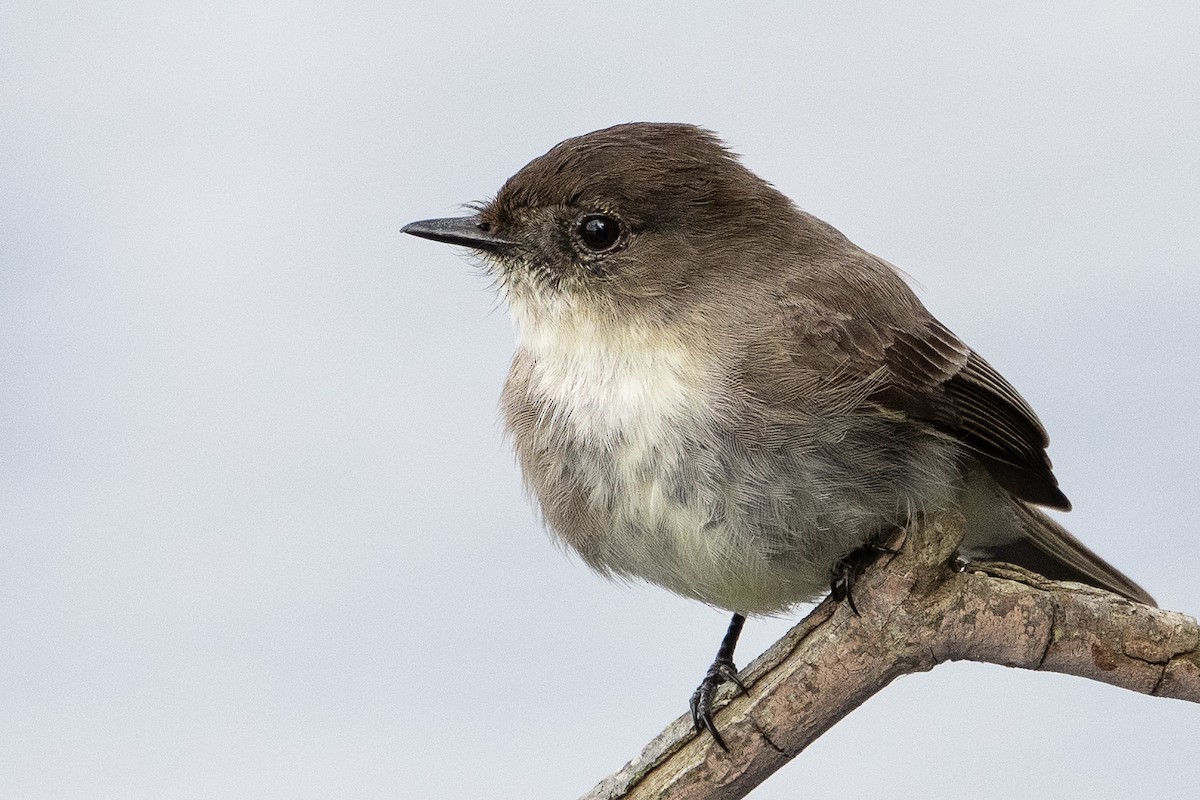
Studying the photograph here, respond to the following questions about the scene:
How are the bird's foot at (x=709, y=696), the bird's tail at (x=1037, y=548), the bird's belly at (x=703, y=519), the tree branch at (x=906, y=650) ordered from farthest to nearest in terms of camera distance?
the bird's tail at (x=1037, y=548)
the bird's foot at (x=709, y=696)
the tree branch at (x=906, y=650)
the bird's belly at (x=703, y=519)

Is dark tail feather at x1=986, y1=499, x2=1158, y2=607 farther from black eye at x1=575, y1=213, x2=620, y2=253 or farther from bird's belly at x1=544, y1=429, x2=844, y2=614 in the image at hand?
black eye at x1=575, y1=213, x2=620, y2=253

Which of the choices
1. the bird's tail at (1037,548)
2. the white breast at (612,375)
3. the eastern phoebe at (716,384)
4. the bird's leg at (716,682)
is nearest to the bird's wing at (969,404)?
the eastern phoebe at (716,384)

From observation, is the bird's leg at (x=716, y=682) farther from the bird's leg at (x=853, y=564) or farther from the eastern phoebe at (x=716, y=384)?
the bird's leg at (x=853, y=564)

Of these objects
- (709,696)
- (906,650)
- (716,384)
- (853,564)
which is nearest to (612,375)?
(716,384)

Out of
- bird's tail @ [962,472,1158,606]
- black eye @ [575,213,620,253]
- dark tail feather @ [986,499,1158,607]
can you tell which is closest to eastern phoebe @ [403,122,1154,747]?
black eye @ [575,213,620,253]

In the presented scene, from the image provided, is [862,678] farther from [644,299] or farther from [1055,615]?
[644,299]

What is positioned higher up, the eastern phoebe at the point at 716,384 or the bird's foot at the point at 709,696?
the eastern phoebe at the point at 716,384

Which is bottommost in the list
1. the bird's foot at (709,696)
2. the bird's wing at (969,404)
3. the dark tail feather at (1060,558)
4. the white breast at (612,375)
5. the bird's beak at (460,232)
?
the dark tail feather at (1060,558)
